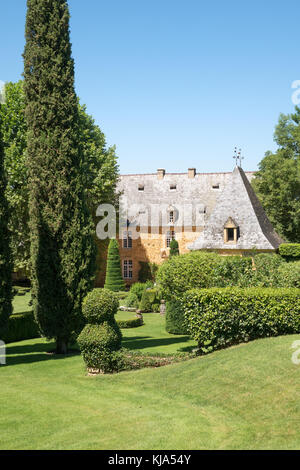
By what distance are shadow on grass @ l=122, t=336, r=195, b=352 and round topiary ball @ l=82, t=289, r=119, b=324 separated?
574 centimetres

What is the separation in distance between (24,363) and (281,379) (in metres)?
10.7

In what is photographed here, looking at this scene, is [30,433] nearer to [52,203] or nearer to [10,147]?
[52,203]

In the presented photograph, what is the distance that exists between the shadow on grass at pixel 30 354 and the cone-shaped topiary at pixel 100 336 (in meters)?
4.06

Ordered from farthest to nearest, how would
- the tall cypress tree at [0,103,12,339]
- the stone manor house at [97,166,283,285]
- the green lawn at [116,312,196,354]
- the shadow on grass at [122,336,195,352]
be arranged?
1. the stone manor house at [97,166,283,285]
2. the shadow on grass at [122,336,195,352]
3. the green lawn at [116,312,196,354]
4. the tall cypress tree at [0,103,12,339]

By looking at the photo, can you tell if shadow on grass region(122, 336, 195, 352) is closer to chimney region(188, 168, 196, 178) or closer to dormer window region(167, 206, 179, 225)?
dormer window region(167, 206, 179, 225)

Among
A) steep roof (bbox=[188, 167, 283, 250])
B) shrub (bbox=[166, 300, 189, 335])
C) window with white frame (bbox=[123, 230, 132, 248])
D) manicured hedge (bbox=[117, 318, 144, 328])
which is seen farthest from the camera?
window with white frame (bbox=[123, 230, 132, 248])

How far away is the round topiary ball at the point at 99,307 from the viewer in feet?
50.1

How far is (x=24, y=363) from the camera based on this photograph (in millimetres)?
18125

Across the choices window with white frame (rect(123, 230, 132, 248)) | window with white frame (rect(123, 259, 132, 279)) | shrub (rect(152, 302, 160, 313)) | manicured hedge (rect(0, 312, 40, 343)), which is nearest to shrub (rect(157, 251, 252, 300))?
manicured hedge (rect(0, 312, 40, 343))

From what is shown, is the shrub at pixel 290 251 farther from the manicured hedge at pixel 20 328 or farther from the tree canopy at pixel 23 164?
the manicured hedge at pixel 20 328

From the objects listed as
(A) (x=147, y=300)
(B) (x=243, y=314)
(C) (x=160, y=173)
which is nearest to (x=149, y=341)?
(B) (x=243, y=314)

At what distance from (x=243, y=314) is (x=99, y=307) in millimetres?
4609

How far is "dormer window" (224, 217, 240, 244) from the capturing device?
133 ft
